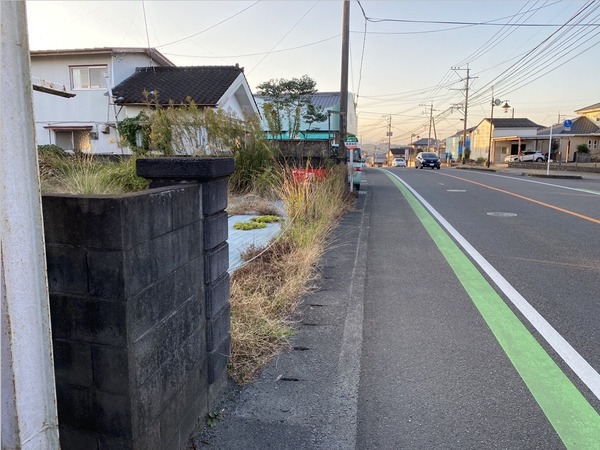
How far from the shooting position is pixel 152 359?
77.8 inches

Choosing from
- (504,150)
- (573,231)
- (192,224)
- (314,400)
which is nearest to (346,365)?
(314,400)

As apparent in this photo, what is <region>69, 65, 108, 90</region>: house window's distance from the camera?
21688mm

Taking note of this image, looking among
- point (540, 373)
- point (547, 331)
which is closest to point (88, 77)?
point (547, 331)

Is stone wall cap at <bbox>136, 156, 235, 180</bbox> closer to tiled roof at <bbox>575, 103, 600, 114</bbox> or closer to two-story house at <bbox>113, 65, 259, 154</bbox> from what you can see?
two-story house at <bbox>113, 65, 259, 154</bbox>

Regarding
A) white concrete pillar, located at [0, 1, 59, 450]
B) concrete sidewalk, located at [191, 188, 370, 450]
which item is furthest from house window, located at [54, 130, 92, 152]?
white concrete pillar, located at [0, 1, 59, 450]

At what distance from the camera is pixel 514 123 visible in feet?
207

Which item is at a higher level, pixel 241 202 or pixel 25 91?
pixel 25 91

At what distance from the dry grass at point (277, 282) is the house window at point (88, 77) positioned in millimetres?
17429

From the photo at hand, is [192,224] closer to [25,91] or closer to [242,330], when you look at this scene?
[25,91]

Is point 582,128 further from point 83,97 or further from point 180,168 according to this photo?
point 180,168

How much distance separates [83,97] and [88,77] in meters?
1.06

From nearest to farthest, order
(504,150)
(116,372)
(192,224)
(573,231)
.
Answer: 1. (116,372)
2. (192,224)
3. (573,231)
4. (504,150)

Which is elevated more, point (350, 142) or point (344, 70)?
point (344, 70)

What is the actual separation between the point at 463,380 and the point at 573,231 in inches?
248
